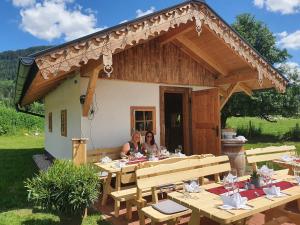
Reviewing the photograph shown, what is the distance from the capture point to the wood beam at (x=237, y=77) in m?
8.19

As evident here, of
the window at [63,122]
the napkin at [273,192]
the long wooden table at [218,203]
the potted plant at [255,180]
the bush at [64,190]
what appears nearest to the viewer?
the long wooden table at [218,203]

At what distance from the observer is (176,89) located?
913 centimetres

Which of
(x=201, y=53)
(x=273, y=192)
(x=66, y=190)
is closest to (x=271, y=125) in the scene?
(x=201, y=53)

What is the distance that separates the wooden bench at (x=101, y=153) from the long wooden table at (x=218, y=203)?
11.9ft

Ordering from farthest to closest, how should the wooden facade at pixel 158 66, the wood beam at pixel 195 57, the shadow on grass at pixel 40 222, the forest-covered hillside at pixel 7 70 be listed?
1. the forest-covered hillside at pixel 7 70
2. the wood beam at pixel 195 57
3. the wooden facade at pixel 158 66
4. the shadow on grass at pixel 40 222

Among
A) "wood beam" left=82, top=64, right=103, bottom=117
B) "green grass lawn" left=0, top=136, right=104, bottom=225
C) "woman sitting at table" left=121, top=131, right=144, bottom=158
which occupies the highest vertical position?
"wood beam" left=82, top=64, right=103, bottom=117

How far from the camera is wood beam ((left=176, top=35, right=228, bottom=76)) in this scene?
337 inches

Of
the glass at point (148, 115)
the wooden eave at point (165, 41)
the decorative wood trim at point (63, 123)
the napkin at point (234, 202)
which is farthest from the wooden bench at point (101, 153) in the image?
the napkin at point (234, 202)

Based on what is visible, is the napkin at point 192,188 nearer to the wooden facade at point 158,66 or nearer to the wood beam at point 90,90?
the wood beam at point 90,90

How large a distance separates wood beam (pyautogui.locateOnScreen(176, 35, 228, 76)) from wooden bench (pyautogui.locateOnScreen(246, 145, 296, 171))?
3193 millimetres

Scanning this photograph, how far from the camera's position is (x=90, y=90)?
664 centimetres

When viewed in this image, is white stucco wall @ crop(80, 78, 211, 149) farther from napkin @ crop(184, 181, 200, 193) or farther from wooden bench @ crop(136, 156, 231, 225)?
napkin @ crop(184, 181, 200, 193)

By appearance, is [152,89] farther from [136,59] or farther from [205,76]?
[205,76]

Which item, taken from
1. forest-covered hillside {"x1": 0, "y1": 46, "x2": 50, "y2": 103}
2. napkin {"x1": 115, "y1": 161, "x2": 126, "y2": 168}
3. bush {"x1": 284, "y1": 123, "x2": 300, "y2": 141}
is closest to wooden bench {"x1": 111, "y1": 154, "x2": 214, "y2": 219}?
napkin {"x1": 115, "y1": 161, "x2": 126, "y2": 168}
